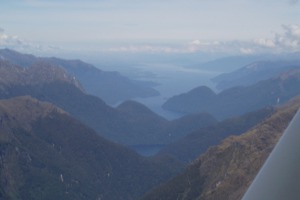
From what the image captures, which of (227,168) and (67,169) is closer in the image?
(227,168)

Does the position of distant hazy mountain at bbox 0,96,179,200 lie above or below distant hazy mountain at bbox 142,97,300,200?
below

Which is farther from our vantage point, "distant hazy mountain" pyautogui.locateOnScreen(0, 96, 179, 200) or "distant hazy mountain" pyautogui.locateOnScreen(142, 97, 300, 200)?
"distant hazy mountain" pyautogui.locateOnScreen(0, 96, 179, 200)

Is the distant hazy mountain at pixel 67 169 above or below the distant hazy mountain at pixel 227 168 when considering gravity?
below

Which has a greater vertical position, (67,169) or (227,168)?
(227,168)
